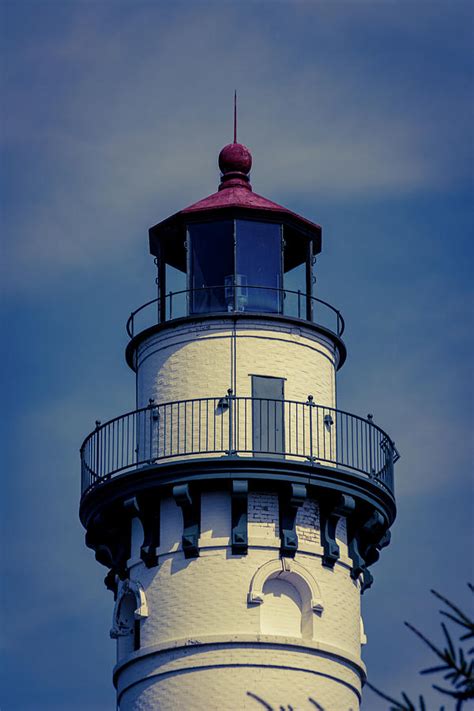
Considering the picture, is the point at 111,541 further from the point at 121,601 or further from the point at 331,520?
the point at 331,520

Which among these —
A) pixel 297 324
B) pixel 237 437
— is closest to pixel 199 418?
pixel 237 437

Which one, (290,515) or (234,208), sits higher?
(234,208)

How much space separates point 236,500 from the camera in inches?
1243

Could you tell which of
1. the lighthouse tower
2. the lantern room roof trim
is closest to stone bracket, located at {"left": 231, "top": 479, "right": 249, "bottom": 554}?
the lighthouse tower

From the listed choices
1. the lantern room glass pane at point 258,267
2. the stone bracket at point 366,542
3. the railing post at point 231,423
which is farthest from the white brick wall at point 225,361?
the stone bracket at point 366,542

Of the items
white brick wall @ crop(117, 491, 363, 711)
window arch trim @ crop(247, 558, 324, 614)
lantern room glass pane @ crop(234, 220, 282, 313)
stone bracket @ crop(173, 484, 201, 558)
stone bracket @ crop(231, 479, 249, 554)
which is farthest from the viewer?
lantern room glass pane @ crop(234, 220, 282, 313)

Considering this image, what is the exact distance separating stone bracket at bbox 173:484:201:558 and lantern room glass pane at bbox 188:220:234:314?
4225 mm

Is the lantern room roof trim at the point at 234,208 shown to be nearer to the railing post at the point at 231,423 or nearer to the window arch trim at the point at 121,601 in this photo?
the railing post at the point at 231,423

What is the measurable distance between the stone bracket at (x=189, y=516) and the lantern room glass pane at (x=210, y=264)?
4225mm

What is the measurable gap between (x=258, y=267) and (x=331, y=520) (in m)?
5.54

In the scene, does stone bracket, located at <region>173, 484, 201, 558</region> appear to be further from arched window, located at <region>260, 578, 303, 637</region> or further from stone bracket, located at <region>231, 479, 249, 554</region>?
arched window, located at <region>260, 578, 303, 637</region>

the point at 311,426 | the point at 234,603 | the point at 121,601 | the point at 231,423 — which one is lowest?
the point at 234,603

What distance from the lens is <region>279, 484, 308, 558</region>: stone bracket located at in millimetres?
31672

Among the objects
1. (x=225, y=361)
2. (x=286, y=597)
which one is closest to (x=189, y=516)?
(x=286, y=597)
